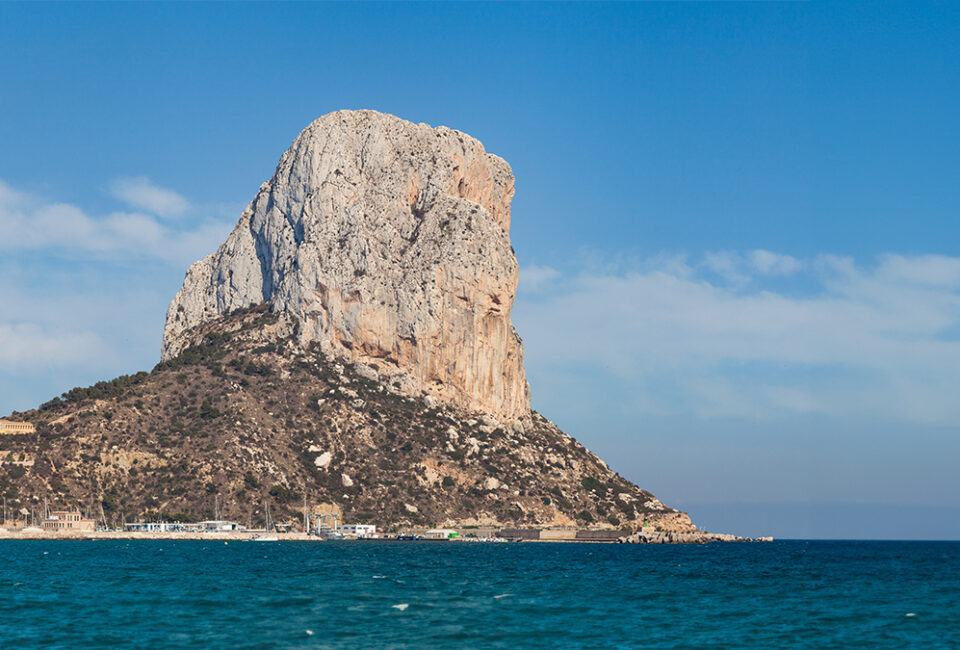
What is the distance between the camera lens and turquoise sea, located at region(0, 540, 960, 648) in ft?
164

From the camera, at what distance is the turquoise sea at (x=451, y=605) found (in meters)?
49.9

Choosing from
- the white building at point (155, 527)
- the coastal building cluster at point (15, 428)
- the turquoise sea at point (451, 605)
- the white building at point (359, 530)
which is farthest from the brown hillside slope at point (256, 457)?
the turquoise sea at point (451, 605)

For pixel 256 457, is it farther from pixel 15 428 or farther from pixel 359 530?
Result: pixel 15 428

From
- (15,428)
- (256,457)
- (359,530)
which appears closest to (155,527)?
(256,457)

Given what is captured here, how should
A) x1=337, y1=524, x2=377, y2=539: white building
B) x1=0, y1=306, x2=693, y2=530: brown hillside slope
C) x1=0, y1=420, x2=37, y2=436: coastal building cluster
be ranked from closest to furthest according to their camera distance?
x1=0, y1=306, x2=693, y2=530: brown hillside slope, x1=337, y1=524, x2=377, y2=539: white building, x1=0, y1=420, x2=37, y2=436: coastal building cluster

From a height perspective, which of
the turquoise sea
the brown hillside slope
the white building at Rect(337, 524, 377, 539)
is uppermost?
the brown hillside slope

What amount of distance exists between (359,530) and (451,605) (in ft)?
383

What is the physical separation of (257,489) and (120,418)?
27.9m

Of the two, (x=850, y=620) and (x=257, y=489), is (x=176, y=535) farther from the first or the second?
(x=850, y=620)

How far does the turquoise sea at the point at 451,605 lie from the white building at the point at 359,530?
218 feet

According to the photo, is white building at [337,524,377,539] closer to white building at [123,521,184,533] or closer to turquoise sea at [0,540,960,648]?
white building at [123,521,184,533]

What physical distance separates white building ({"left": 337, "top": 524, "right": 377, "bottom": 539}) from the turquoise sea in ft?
218

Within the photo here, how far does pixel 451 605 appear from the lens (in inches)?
2482

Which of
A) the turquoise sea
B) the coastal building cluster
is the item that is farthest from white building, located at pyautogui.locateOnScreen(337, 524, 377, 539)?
the turquoise sea
